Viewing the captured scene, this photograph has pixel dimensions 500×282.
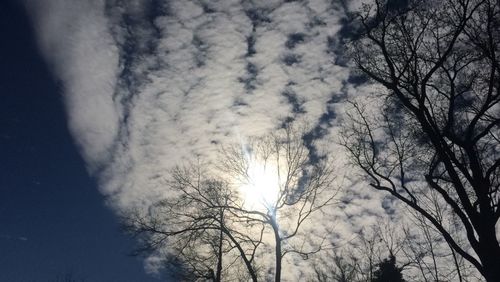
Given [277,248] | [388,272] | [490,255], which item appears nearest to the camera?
[490,255]

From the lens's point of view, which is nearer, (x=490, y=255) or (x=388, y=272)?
(x=490, y=255)

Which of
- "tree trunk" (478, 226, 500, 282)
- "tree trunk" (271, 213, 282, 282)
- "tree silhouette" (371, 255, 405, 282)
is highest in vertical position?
"tree silhouette" (371, 255, 405, 282)

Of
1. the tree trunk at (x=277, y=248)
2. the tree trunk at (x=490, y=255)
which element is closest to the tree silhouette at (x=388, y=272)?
A: the tree trunk at (x=277, y=248)

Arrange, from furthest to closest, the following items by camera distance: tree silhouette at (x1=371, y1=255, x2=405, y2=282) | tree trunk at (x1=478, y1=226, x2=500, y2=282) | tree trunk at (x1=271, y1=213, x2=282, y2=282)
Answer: tree silhouette at (x1=371, y1=255, x2=405, y2=282) → tree trunk at (x1=271, y1=213, x2=282, y2=282) → tree trunk at (x1=478, y1=226, x2=500, y2=282)

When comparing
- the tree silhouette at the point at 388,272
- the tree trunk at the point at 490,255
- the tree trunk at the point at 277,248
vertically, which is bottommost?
the tree trunk at the point at 490,255

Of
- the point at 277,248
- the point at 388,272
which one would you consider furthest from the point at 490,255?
the point at 388,272

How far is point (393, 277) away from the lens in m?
27.8

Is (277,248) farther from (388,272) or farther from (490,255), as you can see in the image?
(388,272)

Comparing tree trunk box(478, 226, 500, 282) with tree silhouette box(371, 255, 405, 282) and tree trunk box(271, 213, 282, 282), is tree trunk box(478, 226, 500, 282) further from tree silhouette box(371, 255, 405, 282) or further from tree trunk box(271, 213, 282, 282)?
tree silhouette box(371, 255, 405, 282)

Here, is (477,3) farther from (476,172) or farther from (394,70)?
(476,172)

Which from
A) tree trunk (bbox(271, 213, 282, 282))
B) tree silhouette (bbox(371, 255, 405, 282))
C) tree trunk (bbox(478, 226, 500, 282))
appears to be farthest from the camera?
tree silhouette (bbox(371, 255, 405, 282))

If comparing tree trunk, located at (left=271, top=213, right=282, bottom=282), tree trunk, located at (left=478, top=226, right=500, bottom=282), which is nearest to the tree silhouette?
tree trunk, located at (left=271, top=213, right=282, bottom=282)

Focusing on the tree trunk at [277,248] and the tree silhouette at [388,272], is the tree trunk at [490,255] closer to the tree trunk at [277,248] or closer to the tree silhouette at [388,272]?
the tree trunk at [277,248]

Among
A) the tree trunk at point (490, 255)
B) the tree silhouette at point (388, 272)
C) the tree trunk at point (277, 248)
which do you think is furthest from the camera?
the tree silhouette at point (388, 272)
